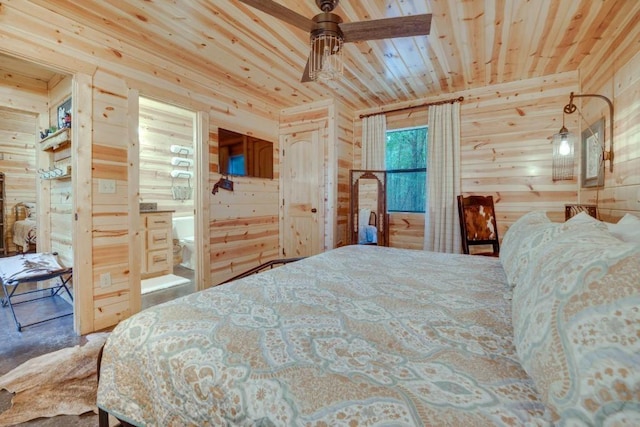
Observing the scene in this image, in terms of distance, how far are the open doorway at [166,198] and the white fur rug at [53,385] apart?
1649 mm

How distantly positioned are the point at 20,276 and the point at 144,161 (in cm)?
261

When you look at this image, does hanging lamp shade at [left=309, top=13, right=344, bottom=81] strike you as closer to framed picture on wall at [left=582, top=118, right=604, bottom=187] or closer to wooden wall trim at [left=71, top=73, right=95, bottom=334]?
wooden wall trim at [left=71, top=73, right=95, bottom=334]

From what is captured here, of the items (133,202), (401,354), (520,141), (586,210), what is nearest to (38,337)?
(133,202)

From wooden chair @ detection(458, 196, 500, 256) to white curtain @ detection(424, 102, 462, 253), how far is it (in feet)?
0.87

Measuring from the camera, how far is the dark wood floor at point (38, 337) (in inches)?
58.2

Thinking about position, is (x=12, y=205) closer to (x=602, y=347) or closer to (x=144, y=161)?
(x=144, y=161)

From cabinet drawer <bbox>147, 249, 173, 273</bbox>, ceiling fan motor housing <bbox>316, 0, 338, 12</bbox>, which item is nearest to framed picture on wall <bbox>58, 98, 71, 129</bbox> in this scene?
cabinet drawer <bbox>147, 249, 173, 273</bbox>

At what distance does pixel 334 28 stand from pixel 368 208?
8.61 feet

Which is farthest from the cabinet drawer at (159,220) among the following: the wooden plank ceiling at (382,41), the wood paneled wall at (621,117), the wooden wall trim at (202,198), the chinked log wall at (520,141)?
the wood paneled wall at (621,117)

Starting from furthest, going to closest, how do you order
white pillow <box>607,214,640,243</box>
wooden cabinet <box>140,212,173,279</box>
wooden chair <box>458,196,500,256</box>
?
1. wooden cabinet <box>140,212,173,279</box>
2. wooden chair <box>458,196,500,256</box>
3. white pillow <box>607,214,640,243</box>

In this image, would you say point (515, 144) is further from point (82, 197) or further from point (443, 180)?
point (82, 197)

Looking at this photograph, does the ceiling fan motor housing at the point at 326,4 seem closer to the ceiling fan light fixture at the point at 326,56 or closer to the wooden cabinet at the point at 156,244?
the ceiling fan light fixture at the point at 326,56

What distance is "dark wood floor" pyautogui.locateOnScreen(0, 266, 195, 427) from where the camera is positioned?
1.48 m

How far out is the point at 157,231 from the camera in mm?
4012
